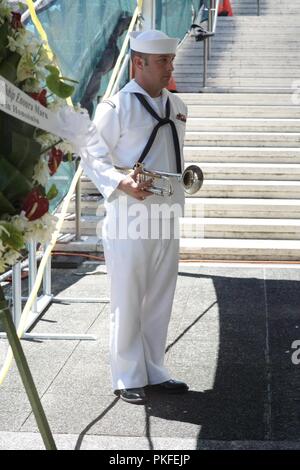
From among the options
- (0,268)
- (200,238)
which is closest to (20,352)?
(0,268)

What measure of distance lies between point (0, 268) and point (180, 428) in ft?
6.76

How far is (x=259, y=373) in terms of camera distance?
5883mm

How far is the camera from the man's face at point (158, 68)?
5.29 meters

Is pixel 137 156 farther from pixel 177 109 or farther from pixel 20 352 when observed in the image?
pixel 20 352

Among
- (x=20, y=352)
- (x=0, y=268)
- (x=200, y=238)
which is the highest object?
(x=0, y=268)

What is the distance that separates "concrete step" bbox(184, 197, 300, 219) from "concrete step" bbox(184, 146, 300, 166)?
36.3 inches

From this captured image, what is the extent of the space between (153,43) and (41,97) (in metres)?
1.95

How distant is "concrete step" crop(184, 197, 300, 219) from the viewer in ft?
32.8

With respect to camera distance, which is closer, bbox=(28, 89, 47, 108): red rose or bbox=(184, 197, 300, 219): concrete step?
bbox=(28, 89, 47, 108): red rose

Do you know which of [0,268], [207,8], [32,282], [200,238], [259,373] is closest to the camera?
[0,268]

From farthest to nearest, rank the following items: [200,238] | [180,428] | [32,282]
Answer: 1. [200,238]
2. [32,282]
3. [180,428]
